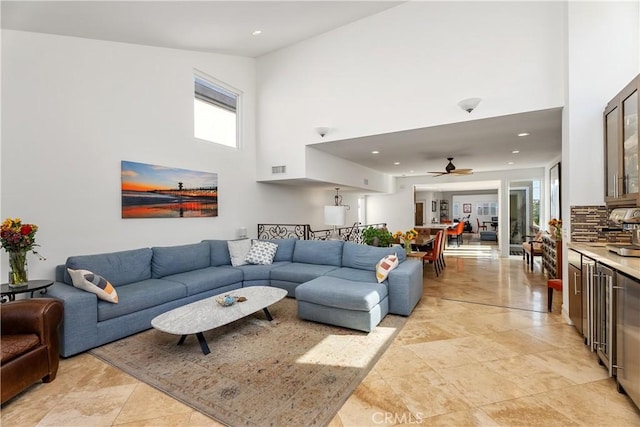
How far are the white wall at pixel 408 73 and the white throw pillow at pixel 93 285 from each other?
341cm

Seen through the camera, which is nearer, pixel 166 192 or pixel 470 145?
pixel 166 192

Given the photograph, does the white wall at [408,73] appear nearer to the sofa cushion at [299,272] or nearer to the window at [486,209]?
the sofa cushion at [299,272]

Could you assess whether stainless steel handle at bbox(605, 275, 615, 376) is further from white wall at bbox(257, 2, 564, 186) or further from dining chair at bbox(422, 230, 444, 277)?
dining chair at bbox(422, 230, 444, 277)

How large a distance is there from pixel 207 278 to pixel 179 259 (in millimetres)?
585

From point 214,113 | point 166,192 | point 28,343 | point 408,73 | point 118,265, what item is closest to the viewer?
point 28,343

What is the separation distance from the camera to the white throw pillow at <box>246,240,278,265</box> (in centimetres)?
491

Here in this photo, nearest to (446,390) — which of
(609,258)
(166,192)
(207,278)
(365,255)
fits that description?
(609,258)

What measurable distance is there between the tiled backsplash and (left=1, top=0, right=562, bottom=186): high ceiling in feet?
4.26

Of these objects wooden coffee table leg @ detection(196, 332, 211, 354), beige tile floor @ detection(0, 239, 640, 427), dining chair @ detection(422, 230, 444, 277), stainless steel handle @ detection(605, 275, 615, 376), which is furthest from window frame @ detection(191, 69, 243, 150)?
stainless steel handle @ detection(605, 275, 615, 376)

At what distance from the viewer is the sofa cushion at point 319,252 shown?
15.6ft

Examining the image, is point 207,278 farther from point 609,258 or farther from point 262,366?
point 609,258

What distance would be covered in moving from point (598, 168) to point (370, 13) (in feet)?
12.1

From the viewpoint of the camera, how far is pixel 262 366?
253 centimetres
